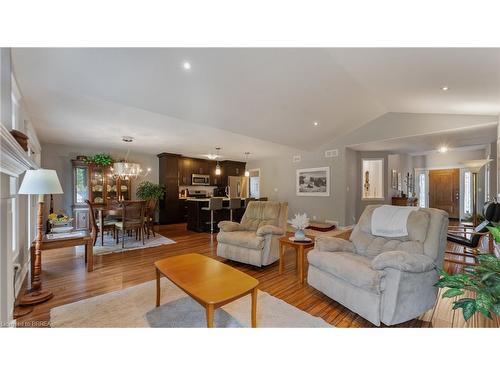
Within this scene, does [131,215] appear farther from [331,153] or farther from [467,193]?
[467,193]

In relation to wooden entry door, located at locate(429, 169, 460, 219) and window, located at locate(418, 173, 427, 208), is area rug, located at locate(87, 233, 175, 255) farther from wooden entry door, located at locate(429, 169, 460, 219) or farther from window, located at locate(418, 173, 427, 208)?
wooden entry door, located at locate(429, 169, 460, 219)

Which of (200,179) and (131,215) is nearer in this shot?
(131,215)

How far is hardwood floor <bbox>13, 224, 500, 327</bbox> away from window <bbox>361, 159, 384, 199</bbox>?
3.71m

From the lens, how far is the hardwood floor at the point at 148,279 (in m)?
2.00

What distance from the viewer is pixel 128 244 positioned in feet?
15.0

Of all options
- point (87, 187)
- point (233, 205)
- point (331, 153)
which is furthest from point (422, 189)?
point (87, 187)

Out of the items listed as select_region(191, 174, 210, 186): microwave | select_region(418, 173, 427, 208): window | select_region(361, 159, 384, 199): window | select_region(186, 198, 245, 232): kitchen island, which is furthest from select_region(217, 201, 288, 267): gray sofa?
select_region(418, 173, 427, 208): window

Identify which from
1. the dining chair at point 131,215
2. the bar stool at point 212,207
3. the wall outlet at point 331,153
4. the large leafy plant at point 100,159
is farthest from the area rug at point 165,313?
the wall outlet at point 331,153

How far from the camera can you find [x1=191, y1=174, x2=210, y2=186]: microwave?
310 inches

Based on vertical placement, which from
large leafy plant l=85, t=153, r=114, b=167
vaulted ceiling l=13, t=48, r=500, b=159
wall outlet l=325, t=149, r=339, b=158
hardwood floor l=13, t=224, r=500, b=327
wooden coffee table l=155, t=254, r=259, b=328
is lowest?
hardwood floor l=13, t=224, r=500, b=327

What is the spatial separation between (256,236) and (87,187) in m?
5.39

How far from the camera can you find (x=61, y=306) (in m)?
2.17

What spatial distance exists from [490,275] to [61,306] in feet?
11.1

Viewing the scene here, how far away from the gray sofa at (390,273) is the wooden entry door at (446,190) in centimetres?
786
